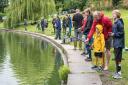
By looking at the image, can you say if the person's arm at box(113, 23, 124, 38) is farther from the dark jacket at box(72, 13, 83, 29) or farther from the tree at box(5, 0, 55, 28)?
the tree at box(5, 0, 55, 28)

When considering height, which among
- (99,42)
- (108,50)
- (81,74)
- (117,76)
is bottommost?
(81,74)

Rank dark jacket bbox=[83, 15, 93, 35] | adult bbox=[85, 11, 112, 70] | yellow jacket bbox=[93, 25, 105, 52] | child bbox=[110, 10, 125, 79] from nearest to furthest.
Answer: child bbox=[110, 10, 125, 79], yellow jacket bbox=[93, 25, 105, 52], adult bbox=[85, 11, 112, 70], dark jacket bbox=[83, 15, 93, 35]

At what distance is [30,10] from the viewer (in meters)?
56.8

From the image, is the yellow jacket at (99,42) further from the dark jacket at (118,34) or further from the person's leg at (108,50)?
the dark jacket at (118,34)

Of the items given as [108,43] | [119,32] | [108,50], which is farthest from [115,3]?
[119,32]

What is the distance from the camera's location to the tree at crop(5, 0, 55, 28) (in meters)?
56.6

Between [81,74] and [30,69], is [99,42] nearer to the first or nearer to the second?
[81,74]

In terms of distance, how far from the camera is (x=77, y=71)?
15492mm

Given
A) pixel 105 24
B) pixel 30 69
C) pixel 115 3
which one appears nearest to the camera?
pixel 105 24

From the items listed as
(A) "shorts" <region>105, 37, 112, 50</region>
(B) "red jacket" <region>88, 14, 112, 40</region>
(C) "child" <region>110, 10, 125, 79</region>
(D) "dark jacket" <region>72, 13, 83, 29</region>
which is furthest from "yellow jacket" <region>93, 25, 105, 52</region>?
(D) "dark jacket" <region>72, 13, 83, 29</region>

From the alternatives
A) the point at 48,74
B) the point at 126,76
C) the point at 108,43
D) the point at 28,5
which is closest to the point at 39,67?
the point at 48,74

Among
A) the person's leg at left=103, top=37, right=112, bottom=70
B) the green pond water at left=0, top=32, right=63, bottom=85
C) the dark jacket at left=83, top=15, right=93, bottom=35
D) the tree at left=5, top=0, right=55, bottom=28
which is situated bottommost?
the tree at left=5, top=0, right=55, bottom=28

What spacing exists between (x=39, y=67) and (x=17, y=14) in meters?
38.0

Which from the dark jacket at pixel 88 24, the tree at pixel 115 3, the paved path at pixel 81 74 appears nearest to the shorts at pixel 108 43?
the paved path at pixel 81 74
